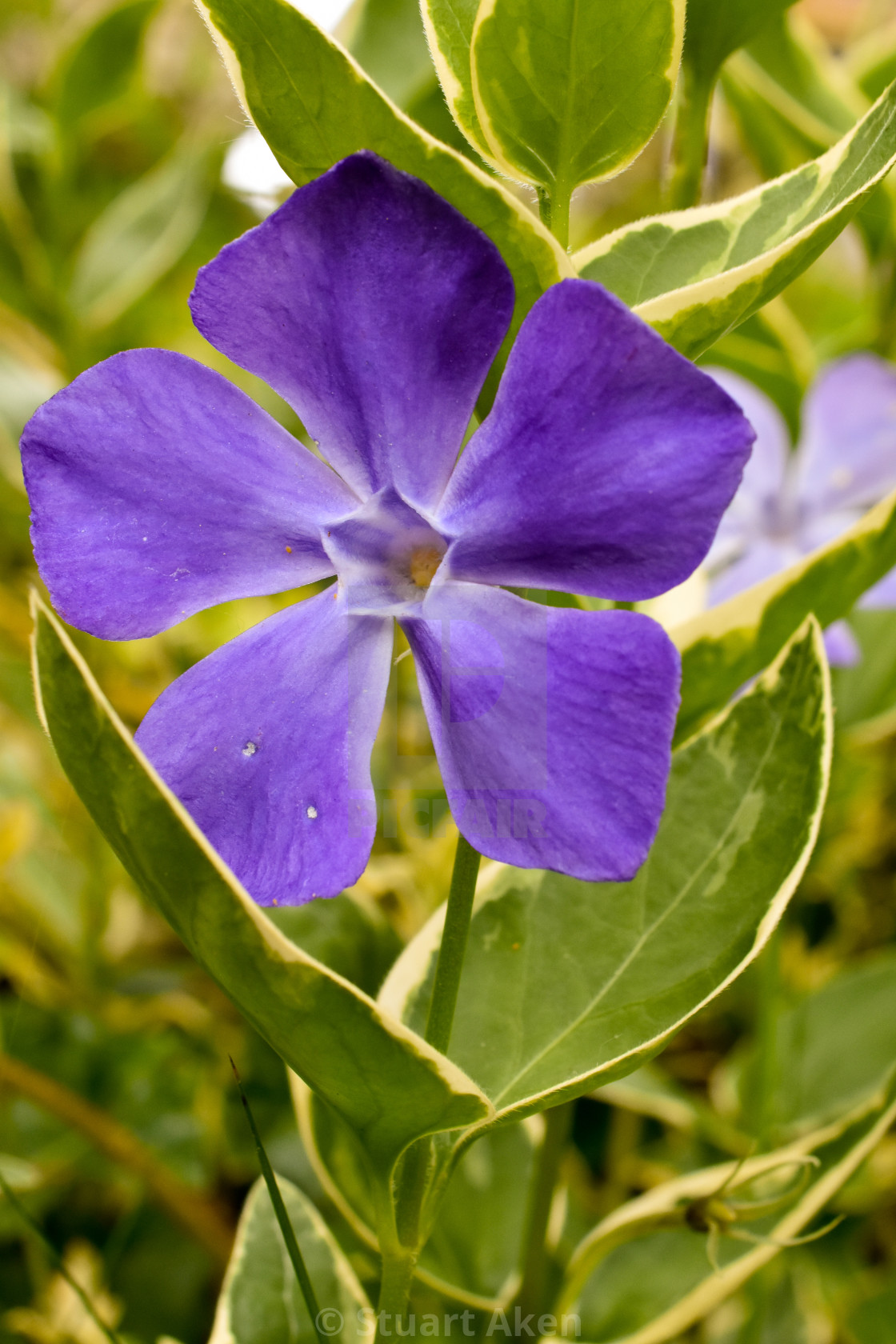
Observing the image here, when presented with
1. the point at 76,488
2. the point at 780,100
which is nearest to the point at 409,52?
the point at 780,100

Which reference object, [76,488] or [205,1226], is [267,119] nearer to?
[76,488]

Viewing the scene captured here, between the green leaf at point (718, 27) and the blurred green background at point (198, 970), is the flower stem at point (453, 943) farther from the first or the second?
the green leaf at point (718, 27)

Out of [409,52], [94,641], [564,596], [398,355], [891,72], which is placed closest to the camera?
[398,355]

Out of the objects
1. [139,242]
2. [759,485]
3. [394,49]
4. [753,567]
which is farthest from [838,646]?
[139,242]

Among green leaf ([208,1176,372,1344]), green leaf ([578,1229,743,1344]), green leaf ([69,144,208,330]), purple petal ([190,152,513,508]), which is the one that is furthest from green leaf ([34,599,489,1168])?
green leaf ([69,144,208,330])

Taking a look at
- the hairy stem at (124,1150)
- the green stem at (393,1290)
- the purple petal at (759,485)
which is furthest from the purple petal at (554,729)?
the purple petal at (759,485)
